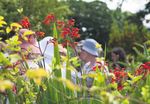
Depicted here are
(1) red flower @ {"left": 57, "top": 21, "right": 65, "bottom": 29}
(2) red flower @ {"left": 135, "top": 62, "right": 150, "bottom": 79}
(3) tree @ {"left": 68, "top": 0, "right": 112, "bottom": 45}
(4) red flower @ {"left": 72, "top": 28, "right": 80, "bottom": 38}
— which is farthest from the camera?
(3) tree @ {"left": 68, "top": 0, "right": 112, "bottom": 45}

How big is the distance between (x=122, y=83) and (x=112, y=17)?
53288 millimetres

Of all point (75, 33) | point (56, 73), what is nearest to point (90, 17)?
point (75, 33)

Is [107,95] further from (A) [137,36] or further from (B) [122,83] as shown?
(A) [137,36]

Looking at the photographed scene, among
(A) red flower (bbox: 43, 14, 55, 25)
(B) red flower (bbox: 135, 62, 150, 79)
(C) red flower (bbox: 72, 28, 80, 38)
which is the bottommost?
(B) red flower (bbox: 135, 62, 150, 79)

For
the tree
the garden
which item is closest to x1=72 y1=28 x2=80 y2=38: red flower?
the garden

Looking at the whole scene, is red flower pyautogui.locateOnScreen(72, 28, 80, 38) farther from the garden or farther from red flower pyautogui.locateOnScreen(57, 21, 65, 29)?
red flower pyautogui.locateOnScreen(57, 21, 65, 29)

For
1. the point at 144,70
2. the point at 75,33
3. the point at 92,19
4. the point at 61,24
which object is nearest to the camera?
the point at 144,70

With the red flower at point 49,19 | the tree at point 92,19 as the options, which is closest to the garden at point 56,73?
the red flower at point 49,19

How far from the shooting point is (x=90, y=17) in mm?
56000

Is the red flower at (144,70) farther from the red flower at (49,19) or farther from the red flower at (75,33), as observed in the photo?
the red flower at (49,19)

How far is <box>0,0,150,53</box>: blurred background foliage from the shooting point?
16484 mm

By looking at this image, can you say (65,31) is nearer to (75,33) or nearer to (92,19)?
(75,33)

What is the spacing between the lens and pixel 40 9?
2075cm

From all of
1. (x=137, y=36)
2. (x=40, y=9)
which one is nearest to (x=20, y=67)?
(x=40, y=9)
